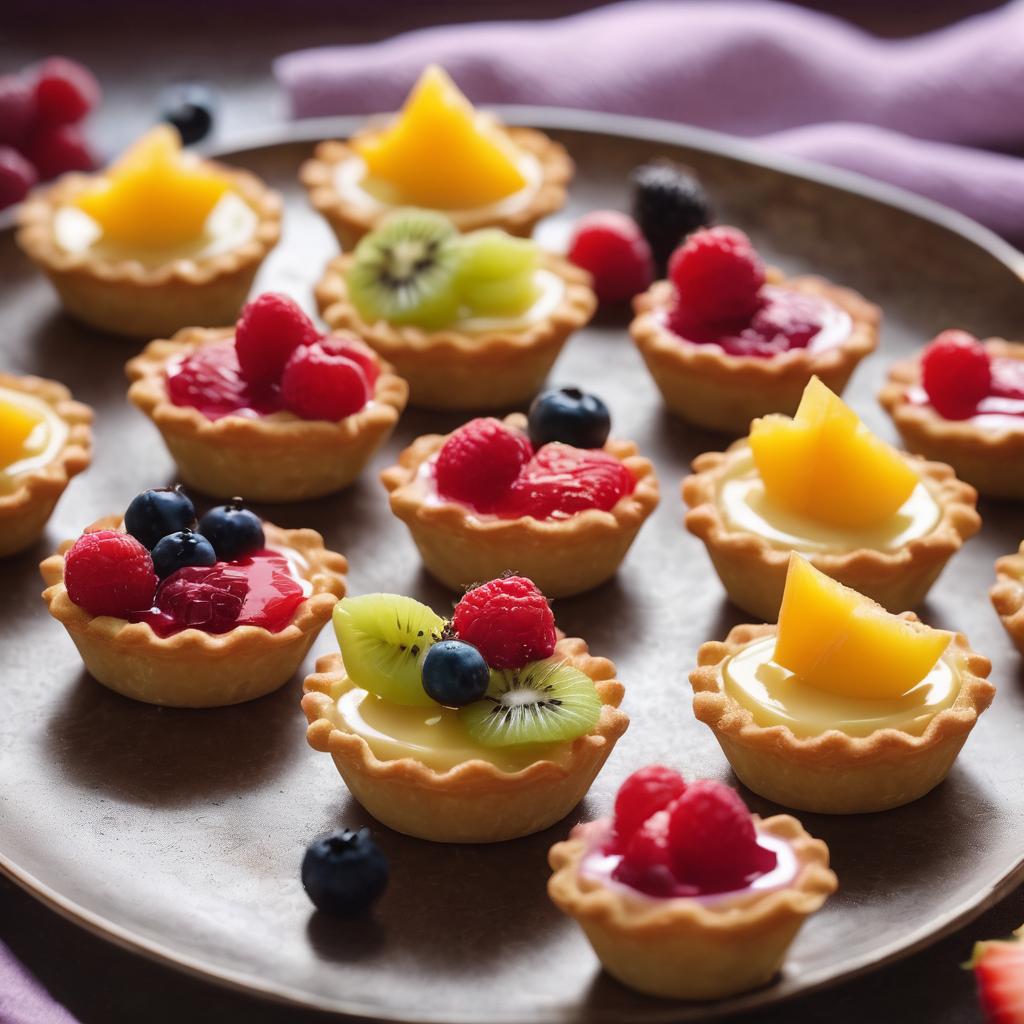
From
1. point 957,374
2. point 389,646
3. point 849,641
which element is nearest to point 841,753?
point 849,641

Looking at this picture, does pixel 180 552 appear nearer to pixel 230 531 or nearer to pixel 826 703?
pixel 230 531

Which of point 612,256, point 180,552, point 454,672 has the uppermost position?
point 454,672

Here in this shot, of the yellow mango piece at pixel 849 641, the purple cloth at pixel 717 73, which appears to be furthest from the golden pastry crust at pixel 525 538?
the purple cloth at pixel 717 73

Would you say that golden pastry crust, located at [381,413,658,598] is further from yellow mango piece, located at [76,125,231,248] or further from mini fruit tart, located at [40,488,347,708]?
yellow mango piece, located at [76,125,231,248]

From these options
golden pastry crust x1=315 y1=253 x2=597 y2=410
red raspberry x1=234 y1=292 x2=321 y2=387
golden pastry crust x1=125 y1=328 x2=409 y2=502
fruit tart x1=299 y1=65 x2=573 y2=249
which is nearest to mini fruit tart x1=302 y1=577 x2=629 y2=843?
golden pastry crust x1=125 y1=328 x2=409 y2=502

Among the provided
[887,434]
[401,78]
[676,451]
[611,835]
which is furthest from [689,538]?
[401,78]
